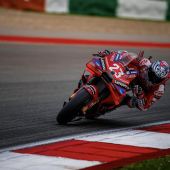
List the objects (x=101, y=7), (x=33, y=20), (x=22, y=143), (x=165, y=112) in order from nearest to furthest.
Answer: (x=22, y=143) → (x=165, y=112) → (x=33, y=20) → (x=101, y=7)

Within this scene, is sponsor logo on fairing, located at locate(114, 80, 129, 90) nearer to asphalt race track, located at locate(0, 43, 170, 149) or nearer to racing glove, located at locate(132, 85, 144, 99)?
racing glove, located at locate(132, 85, 144, 99)

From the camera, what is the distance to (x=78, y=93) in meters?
8.30

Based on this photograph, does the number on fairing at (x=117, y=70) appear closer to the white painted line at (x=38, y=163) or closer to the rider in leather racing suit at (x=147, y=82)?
the rider in leather racing suit at (x=147, y=82)

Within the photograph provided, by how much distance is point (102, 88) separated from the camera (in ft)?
27.6

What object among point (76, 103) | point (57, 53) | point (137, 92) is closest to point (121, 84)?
point (137, 92)

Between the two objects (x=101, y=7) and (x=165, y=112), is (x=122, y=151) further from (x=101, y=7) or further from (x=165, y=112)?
(x=101, y=7)

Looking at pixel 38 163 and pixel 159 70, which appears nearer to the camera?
pixel 38 163

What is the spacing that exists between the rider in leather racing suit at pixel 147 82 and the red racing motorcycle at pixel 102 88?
10 cm

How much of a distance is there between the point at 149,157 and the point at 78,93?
1.83 meters

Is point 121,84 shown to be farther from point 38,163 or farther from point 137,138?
point 38,163

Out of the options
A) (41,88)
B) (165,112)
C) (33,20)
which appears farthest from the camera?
(33,20)

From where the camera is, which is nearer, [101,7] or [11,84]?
[11,84]

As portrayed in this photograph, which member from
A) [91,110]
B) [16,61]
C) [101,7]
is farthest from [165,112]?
[101,7]

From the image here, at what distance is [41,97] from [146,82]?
9.58 ft
